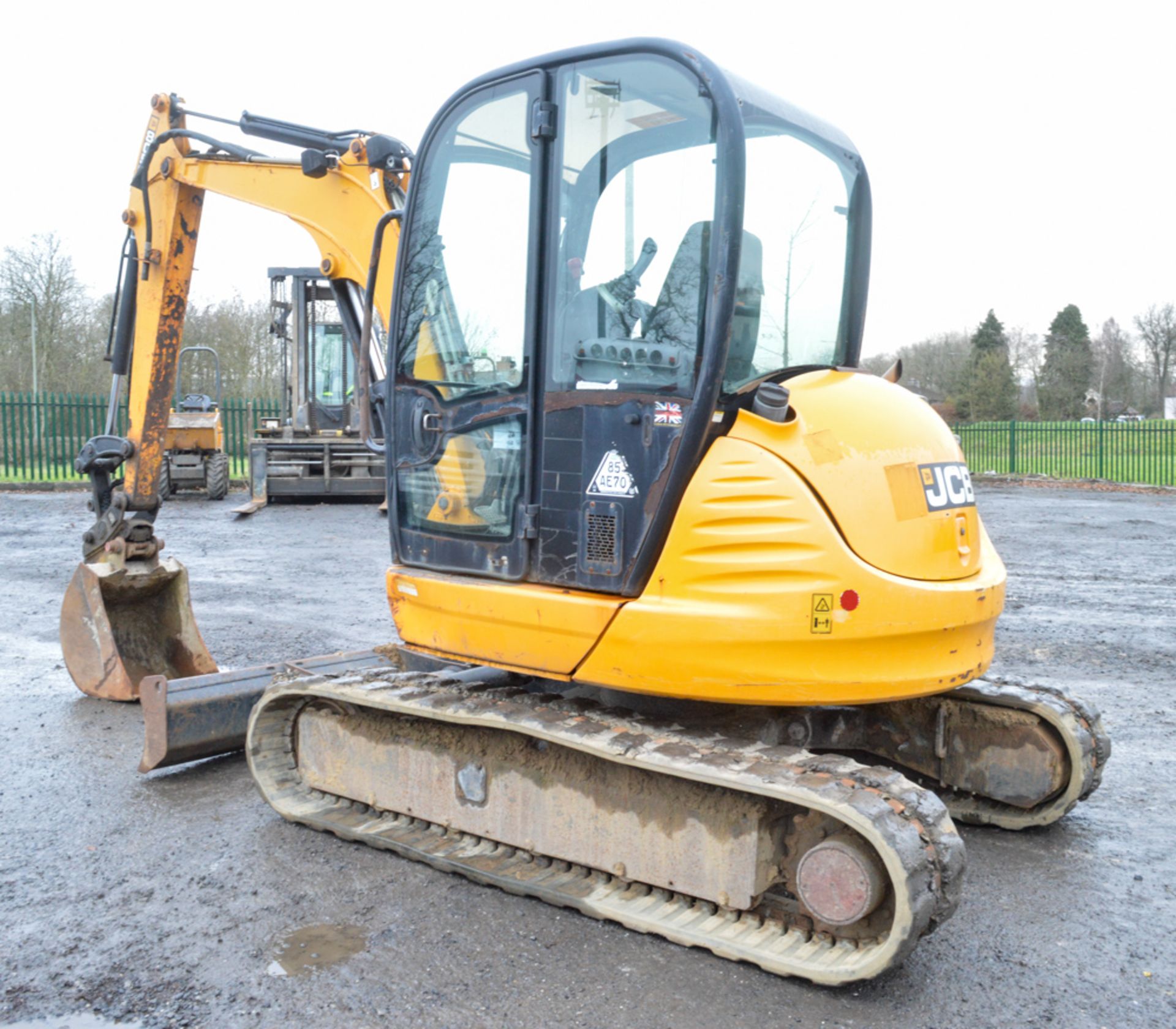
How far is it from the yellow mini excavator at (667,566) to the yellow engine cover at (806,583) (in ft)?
0.04

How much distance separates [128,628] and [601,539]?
4.00 meters

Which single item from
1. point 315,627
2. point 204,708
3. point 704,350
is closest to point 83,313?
point 315,627

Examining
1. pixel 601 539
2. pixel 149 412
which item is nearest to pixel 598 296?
pixel 601 539

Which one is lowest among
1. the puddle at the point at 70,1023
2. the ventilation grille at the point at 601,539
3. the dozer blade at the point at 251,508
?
the puddle at the point at 70,1023

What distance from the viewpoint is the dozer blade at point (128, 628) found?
639cm

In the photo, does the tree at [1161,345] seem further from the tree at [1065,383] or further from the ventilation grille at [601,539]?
the ventilation grille at [601,539]

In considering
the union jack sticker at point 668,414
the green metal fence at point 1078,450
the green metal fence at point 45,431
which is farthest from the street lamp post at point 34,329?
the union jack sticker at point 668,414

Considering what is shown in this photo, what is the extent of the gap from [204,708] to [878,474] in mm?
3388

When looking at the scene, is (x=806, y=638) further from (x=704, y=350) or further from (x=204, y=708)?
(x=204, y=708)

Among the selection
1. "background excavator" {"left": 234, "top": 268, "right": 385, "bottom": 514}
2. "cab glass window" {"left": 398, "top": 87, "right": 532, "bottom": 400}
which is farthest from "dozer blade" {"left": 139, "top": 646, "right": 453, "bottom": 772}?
"background excavator" {"left": 234, "top": 268, "right": 385, "bottom": 514}

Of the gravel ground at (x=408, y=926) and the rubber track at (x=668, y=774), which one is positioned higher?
the rubber track at (x=668, y=774)

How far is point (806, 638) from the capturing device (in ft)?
11.3

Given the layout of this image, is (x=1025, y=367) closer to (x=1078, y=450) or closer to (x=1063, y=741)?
(x=1078, y=450)

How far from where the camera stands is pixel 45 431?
25.7 meters
